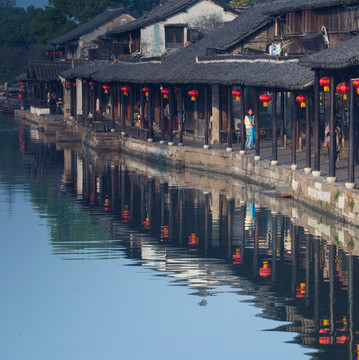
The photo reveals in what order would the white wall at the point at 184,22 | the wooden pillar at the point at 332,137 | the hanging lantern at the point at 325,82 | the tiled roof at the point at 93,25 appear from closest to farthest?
the wooden pillar at the point at 332,137 → the hanging lantern at the point at 325,82 → the white wall at the point at 184,22 → the tiled roof at the point at 93,25

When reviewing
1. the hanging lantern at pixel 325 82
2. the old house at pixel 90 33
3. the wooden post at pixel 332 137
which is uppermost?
the old house at pixel 90 33

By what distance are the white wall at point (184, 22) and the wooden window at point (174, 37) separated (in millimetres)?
283

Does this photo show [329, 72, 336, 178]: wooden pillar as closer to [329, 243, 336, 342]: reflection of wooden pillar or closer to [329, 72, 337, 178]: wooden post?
[329, 72, 337, 178]: wooden post

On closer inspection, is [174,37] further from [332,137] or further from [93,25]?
[332,137]

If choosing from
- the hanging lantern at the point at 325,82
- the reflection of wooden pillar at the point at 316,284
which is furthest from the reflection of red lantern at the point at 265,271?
the hanging lantern at the point at 325,82

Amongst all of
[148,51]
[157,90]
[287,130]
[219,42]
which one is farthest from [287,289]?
[148,51]

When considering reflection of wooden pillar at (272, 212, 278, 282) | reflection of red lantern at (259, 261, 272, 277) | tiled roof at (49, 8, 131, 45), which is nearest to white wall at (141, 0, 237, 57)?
tiled roof at (49, 8, 131, 45)

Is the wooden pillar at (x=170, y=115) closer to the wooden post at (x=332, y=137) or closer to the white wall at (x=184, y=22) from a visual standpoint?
the white wall at (x=184, y=22)

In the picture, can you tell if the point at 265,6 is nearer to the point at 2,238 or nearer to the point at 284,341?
the point at 2,238

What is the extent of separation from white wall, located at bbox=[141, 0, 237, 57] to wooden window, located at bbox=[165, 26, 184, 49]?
0.28m

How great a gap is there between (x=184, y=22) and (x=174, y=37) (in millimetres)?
1023

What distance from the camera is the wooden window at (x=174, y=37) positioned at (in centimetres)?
5284

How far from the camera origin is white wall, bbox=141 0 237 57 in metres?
52.8

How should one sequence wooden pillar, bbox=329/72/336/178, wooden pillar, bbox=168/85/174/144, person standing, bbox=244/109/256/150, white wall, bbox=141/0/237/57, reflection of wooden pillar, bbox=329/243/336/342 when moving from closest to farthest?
reflection of wooden pillar, bbox=329/243/336/342 → wooden pillar, bbox=329/72/336/178 → person standing, bbox=244/109/256/150 → wooden pillar, bbox=168/85/174/144 → white wall, bbox=141/0/237/57
